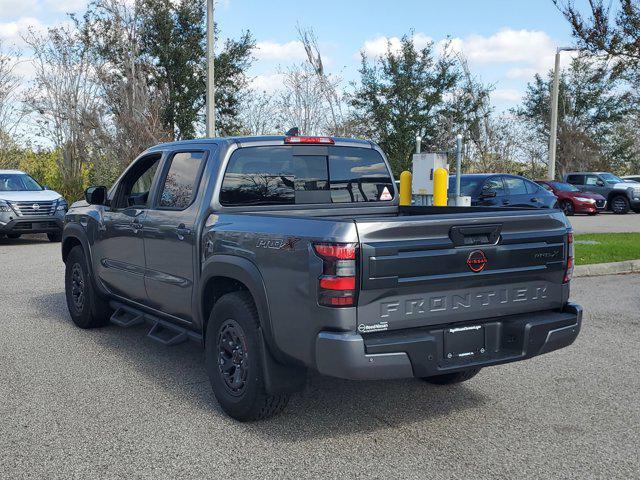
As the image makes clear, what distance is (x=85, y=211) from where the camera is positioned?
713 centimetres

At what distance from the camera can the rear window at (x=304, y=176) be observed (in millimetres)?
5188

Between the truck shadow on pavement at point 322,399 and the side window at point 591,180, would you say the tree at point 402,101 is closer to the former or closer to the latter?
the side window at point 591,180

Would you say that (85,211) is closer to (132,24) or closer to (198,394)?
(198,394)

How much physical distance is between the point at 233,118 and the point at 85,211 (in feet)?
73.0

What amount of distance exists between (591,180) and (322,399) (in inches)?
1017

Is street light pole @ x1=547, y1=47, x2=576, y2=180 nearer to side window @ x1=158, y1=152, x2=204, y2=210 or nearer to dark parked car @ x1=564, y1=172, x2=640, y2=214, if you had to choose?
dark parked car @ x1=564, y1=172, x2=640, y2=214

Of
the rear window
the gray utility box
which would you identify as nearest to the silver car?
the gray utility box

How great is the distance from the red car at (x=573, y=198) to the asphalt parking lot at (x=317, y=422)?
66.8ft

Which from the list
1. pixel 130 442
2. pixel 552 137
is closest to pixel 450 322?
pixel 130 442

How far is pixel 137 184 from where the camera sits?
646 cm

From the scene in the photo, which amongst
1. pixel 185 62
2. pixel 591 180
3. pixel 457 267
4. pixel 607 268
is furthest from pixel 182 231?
pixel 591 180

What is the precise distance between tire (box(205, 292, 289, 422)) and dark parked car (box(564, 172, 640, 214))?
25992 mm

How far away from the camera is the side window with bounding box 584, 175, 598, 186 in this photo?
1107 inches

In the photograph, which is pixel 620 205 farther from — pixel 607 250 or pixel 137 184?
pixel 137 184
